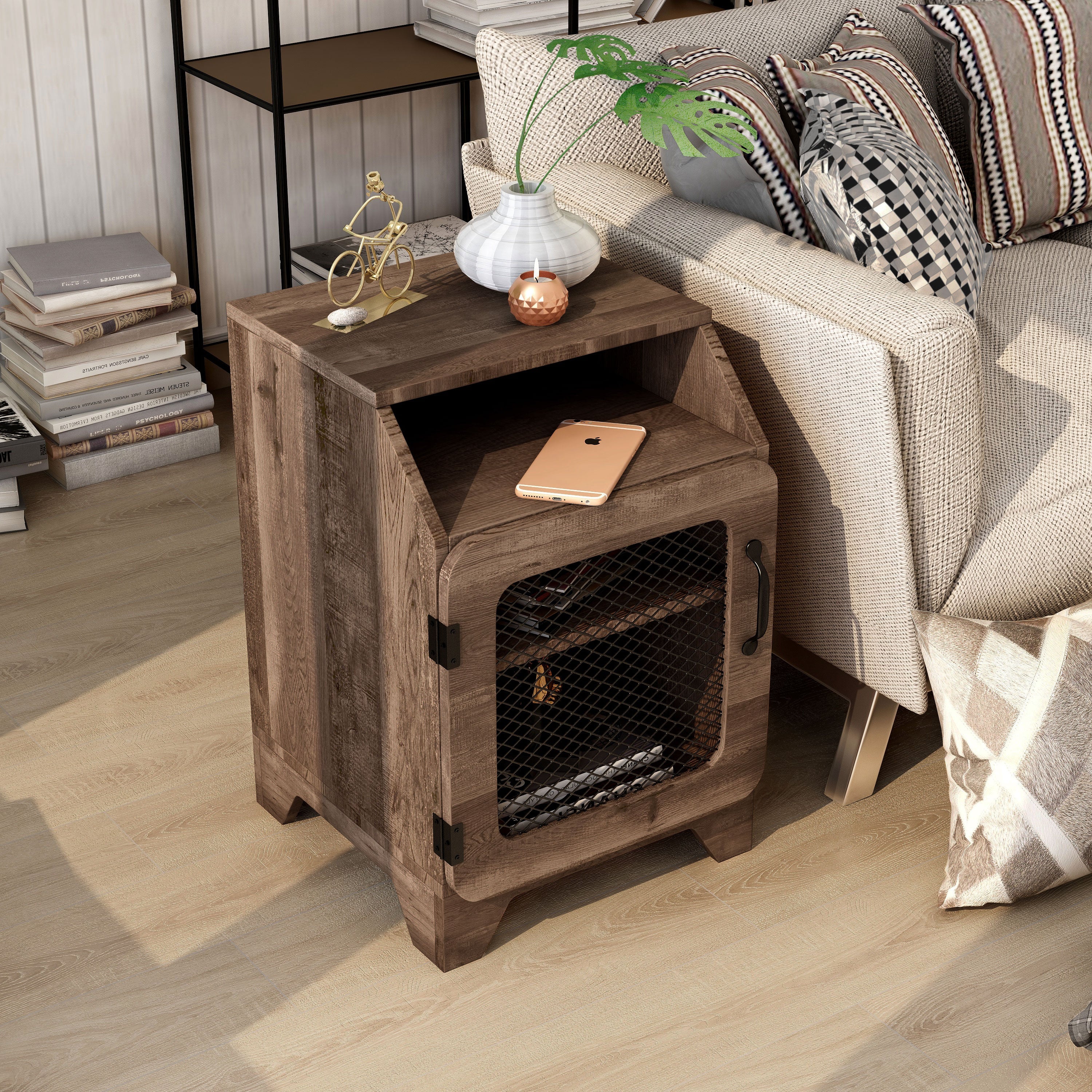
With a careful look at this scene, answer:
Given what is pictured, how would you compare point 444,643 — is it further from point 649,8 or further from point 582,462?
point 649,8

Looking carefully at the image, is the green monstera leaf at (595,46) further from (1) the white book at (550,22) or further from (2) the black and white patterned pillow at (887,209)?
(1) the white book at (550,22)

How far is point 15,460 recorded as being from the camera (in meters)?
2.29

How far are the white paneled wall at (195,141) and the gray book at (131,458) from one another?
0.34m

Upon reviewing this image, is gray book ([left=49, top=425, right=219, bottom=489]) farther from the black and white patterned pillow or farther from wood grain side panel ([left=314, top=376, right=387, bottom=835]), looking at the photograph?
the black and white patterned pillow

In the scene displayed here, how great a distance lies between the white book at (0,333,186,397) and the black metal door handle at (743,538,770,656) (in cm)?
137

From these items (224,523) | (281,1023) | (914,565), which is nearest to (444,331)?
(914,565)

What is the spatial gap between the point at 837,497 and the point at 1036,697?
0.30 metres

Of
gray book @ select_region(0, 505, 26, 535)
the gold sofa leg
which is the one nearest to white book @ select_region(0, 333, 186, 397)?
gray book @ select_region(0, 505, 26, 535)

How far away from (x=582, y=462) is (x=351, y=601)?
0.28 meters

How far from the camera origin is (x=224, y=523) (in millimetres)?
2373

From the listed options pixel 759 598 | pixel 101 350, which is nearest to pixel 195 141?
pixel 101 350

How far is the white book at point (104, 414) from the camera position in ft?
7.93

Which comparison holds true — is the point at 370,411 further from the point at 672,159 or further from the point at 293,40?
the point at 293,40

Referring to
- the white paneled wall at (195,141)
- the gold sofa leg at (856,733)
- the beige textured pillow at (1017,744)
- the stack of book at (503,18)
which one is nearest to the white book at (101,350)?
the white paneled wall at (195,141)
